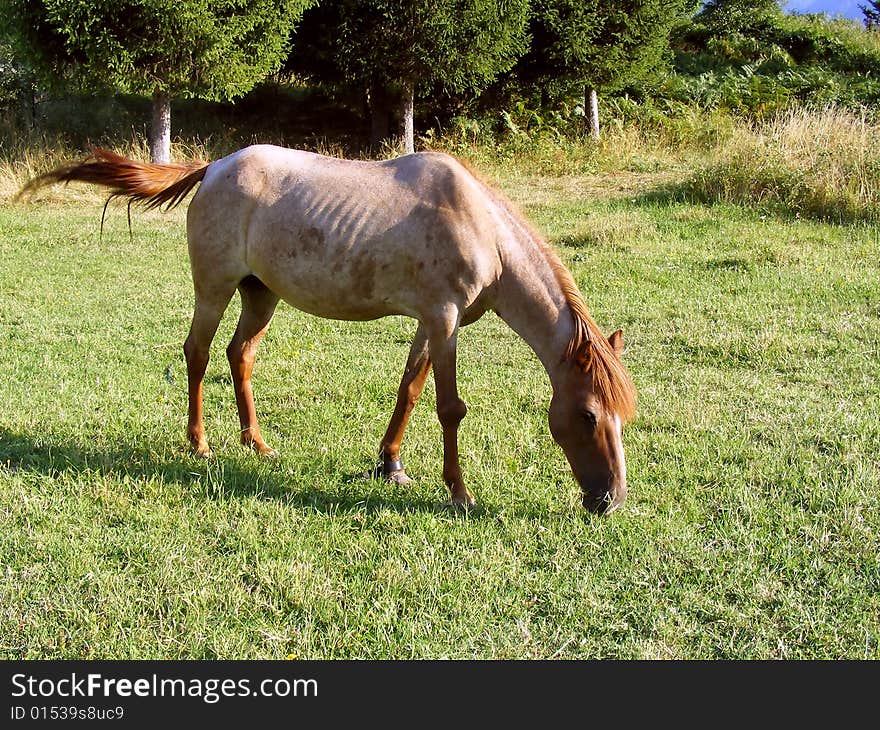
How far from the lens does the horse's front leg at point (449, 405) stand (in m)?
4.23

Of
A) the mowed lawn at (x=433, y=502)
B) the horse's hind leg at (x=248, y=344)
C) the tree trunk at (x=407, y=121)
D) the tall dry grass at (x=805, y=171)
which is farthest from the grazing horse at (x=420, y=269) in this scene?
the tree trunk at (x=407, y=121)

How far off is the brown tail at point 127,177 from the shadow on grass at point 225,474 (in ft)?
5.14

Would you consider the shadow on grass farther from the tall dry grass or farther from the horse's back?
the tall dry grass

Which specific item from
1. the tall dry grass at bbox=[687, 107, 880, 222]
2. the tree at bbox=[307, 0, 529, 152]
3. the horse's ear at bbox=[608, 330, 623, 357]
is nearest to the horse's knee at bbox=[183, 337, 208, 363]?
the horse's ear at bbox=[608, 330, 623, 357]

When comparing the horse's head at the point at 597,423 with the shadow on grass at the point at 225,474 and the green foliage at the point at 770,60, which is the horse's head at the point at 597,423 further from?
the green foliage at the point at 770,60

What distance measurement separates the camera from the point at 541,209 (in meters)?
13.7

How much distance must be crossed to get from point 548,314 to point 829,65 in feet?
81.6

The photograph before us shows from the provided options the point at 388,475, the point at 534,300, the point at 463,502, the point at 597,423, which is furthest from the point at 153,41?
the point at 597,423

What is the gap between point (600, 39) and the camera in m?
18.8

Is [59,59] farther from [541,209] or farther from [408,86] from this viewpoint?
[541,209]

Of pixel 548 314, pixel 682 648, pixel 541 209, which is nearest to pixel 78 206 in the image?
pixel 541 209

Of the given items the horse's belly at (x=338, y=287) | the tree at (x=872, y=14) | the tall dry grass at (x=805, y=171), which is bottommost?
the horse's belly at (x=338, y=287)

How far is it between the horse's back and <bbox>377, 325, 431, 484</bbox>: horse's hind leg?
1.20ft

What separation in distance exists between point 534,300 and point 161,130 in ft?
43.8
